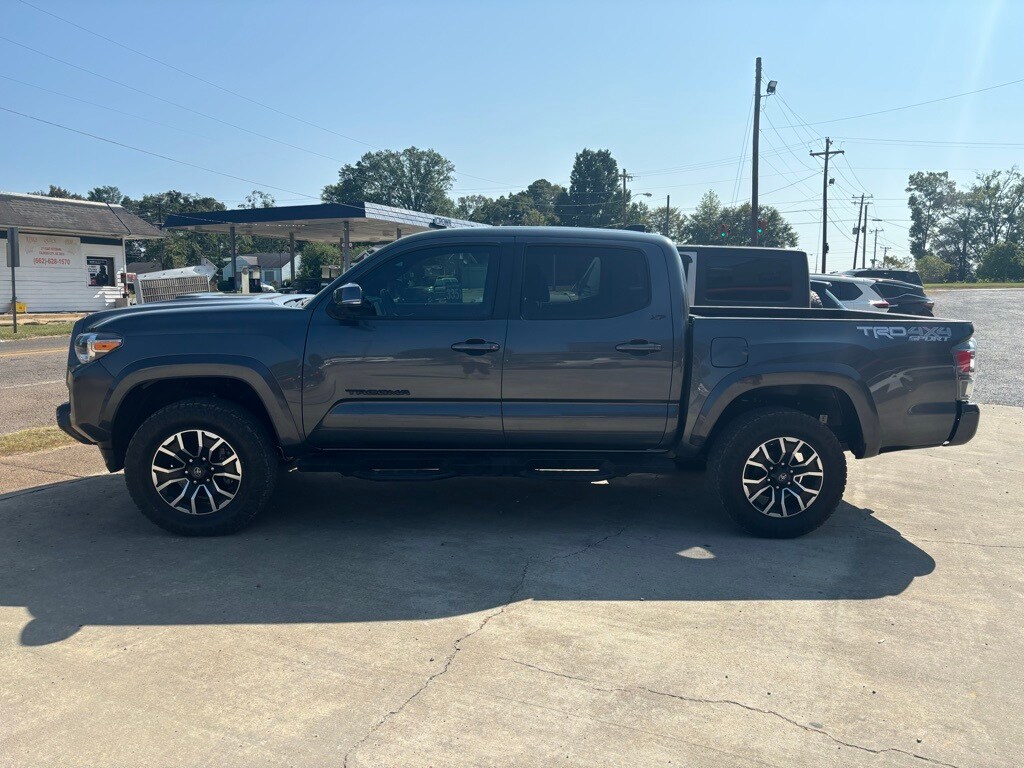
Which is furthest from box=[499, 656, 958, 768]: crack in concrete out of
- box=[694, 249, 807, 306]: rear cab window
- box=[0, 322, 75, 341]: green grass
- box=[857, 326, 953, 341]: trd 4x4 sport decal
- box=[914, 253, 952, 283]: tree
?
box=[914, 253, 952, 283]: tree

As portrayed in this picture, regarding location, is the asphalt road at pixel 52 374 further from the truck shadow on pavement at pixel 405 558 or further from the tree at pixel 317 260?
the tree at pixel 317 260

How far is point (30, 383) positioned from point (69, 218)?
24.3m

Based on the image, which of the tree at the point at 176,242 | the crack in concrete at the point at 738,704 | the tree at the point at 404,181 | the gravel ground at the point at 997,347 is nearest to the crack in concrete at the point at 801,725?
the crack in concrete at the point at 738,704

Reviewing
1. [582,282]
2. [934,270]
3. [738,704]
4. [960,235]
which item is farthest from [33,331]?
[960,235]

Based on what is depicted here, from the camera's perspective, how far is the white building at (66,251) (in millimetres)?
31141

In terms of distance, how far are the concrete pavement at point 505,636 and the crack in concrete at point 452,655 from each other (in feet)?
0.04

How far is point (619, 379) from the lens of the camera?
5.18m

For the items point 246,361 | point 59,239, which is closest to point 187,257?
point 59,239

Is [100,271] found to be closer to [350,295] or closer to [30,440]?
[30,440]

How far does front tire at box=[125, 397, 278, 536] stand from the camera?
5.06 metres

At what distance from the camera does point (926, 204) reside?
11119 cm

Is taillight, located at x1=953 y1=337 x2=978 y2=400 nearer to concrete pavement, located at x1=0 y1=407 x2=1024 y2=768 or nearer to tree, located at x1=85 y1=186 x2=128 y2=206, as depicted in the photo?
concrete pavement, located at x1=0 y1=407 x2=1024 y2=768

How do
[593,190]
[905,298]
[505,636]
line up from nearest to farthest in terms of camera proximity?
1. [505,636]
2. [905,298]
3. [593,190]

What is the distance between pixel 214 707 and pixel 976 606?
3.80 metres
